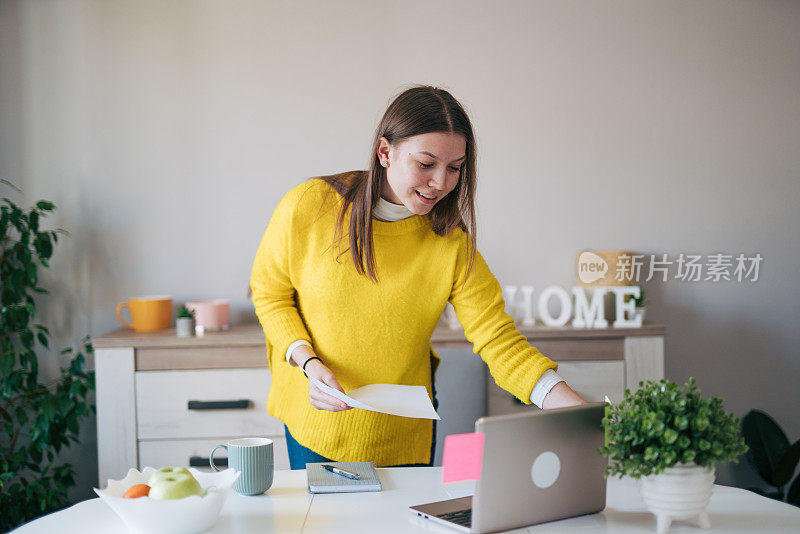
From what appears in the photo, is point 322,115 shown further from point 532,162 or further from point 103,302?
point 103,302

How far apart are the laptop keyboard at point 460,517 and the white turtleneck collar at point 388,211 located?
75 centimetres

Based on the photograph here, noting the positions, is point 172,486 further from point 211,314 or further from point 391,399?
point 211,314

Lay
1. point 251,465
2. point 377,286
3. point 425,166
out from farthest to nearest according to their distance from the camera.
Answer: point 377,286 → point 425,166 → point 251,465

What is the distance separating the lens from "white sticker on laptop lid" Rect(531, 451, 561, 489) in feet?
3.90

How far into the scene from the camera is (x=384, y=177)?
1708 millimetres

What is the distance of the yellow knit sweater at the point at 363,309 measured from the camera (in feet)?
5.48

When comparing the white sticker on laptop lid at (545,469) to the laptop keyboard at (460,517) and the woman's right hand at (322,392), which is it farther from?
the woman's right hand at (322,392)

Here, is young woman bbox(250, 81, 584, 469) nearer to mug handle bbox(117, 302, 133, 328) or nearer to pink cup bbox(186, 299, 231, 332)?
pink cup bbox(186, 299, 231, 332)

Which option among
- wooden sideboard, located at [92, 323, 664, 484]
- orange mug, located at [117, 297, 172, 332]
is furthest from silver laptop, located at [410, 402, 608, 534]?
orange mug, located at [117, 297, 172, 332]

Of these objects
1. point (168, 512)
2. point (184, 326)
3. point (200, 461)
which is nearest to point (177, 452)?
point (200, 461)

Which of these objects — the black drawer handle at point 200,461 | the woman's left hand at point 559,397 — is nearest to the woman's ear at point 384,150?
the woman's left hand at point 559,397

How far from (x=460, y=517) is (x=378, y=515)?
6.1 inches

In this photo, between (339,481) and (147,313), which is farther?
(147,313)

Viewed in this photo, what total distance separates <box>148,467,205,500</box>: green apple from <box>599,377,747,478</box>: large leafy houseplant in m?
0.71
